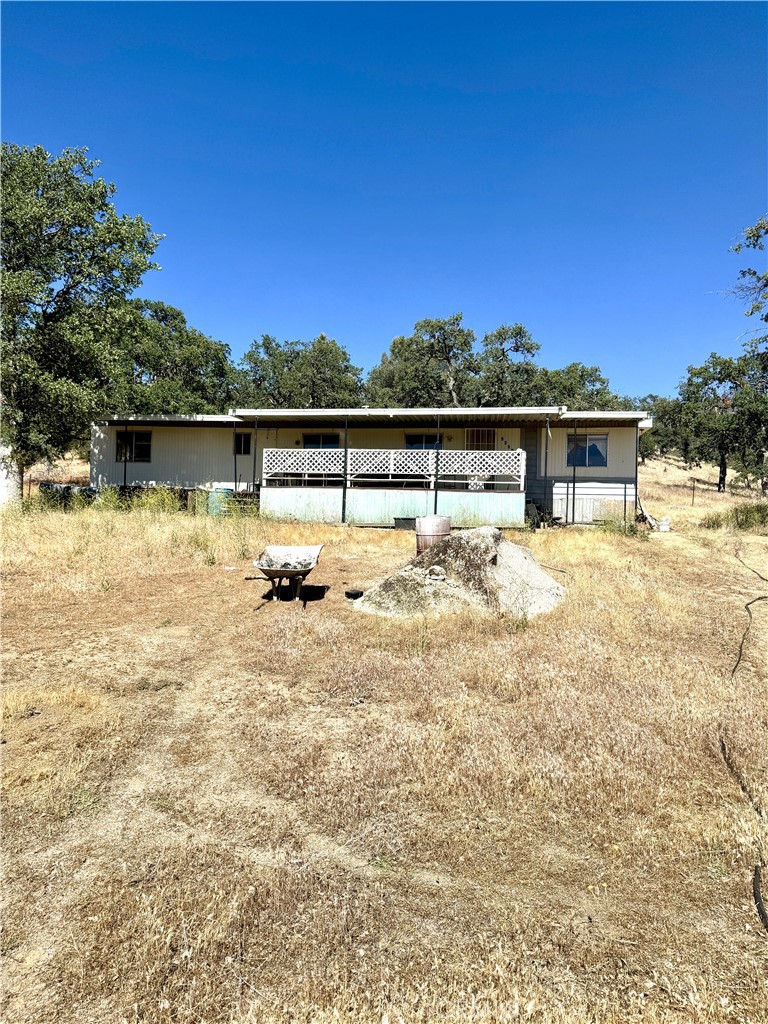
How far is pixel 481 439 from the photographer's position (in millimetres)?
18125

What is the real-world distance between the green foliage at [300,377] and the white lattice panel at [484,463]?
625 inches

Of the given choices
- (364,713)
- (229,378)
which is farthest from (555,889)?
(229,378)

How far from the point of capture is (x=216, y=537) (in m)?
11.4

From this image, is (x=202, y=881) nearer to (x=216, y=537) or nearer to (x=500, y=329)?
(x=216, y=537)

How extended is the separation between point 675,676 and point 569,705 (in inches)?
54.0

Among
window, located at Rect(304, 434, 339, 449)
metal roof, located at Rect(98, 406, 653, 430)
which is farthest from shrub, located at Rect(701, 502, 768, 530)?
window, located at Rect(304, 434, 339, 449)

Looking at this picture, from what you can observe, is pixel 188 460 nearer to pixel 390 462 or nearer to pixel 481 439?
pixel 390 462

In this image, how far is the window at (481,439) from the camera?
18.0 metres

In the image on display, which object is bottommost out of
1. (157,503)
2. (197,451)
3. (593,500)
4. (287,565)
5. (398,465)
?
(287,565)

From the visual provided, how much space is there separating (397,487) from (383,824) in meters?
14.3

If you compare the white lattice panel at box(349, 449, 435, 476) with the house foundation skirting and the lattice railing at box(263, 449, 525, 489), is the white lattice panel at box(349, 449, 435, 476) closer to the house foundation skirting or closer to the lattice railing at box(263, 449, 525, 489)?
the lattice railing at box(263, 449, 525, 489)

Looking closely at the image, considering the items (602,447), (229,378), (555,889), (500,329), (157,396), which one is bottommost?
(555,889)

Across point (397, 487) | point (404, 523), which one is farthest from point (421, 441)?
point (404, 523)

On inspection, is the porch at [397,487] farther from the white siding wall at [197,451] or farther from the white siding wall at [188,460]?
the white siding wall at [188,460]
